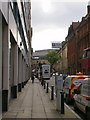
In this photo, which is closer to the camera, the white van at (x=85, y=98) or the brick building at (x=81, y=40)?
the white van at (x=85, y=98)

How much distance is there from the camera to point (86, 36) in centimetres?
6209

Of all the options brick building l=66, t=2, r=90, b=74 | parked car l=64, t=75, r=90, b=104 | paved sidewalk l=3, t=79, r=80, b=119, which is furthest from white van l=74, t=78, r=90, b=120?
brick building l=66, t=2, r=90, b=74

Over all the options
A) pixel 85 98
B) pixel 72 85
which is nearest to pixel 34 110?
pixel 85 98

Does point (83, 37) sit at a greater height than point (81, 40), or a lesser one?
greater

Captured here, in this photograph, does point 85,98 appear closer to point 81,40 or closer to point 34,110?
point 34,110

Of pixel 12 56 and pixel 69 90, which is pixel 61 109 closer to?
pixel 69 90

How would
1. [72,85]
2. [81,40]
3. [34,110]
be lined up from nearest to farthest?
[34,110], [72,85], [81,40]

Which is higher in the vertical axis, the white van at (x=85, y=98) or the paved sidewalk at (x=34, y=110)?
the white van at (x=85, y=98)

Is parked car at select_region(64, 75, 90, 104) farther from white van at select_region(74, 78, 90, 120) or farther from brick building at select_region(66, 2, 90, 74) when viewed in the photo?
brick building at select_region(66, 2, 90, 74)

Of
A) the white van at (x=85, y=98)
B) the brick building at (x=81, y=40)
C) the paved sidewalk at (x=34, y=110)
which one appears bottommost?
the paved sidewalk at (x=34, y=110)

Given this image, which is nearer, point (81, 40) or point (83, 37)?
point (83, 37)

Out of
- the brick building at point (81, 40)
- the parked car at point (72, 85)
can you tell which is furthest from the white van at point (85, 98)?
the brick building at point (81, 40)

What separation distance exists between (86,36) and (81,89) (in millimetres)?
51352

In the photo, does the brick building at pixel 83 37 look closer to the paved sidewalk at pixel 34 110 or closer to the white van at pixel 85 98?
the paved sidewalk at pixel 34 110
